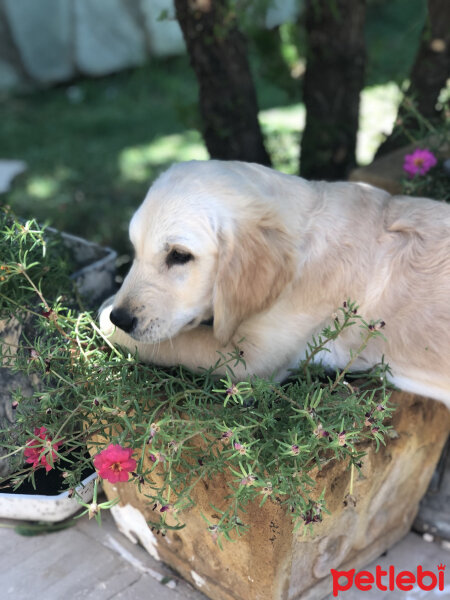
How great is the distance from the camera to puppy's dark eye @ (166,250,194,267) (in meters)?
2.22

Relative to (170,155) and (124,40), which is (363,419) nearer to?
(170,155)

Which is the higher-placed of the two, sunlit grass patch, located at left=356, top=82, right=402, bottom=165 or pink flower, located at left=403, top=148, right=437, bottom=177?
pink flower, located at left=403, top=148, right=437, bottom=177

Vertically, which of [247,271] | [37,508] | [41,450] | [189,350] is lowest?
[37,508]

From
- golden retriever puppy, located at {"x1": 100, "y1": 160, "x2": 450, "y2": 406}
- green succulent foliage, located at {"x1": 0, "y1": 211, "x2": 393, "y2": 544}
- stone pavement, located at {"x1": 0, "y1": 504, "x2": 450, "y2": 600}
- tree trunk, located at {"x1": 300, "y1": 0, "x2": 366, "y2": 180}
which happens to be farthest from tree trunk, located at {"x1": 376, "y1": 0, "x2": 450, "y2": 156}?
stone pavement, located at {"x1": 0, "y1": 504, "x2": 450, "y2": 600}

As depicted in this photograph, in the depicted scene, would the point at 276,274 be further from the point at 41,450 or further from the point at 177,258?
the point at 41,450

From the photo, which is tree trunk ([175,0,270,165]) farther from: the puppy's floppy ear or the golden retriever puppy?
the puppy's floppy ear

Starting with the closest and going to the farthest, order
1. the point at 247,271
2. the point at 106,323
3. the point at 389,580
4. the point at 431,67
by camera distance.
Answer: the point at 247,271, the point at 106,323, the point at 389,580, the point at 431,67

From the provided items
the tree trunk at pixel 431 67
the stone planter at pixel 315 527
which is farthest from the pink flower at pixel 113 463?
the tree trunk at pixel 431 67

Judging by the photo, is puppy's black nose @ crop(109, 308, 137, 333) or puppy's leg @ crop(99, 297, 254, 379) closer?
puppy's black nose @ crop(109, 308, 137, 333)

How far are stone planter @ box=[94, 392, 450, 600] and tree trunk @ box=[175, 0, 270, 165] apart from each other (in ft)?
6.32

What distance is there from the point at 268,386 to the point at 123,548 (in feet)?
3.88

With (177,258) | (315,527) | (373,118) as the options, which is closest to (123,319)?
(177,258)

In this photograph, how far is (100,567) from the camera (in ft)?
8.81

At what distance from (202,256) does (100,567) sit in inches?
52.4
